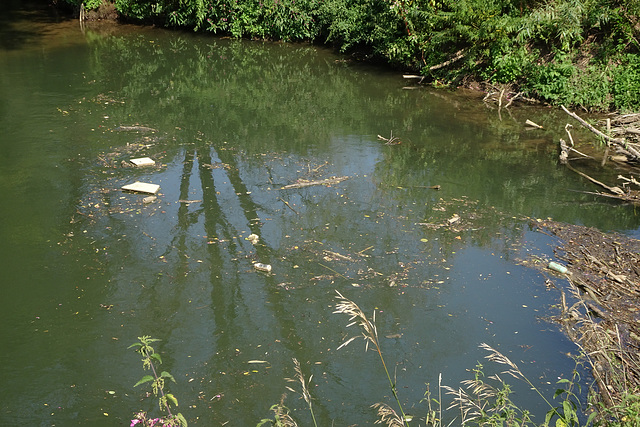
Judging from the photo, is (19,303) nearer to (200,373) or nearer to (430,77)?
(200,373)

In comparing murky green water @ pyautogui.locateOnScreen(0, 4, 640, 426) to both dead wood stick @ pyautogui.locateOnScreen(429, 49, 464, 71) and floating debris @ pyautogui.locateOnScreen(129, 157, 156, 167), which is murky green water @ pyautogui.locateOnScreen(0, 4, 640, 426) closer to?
floating debris @ pyautogui.locateOnScreen(129, 157, 156, 167)

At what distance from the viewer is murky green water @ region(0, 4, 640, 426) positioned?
18.0 ft

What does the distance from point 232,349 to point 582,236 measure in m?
5.07

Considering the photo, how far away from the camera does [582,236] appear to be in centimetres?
827

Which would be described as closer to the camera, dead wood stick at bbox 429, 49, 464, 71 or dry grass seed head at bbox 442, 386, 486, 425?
dry grass seed head at bbox 442, 386, 486, 425

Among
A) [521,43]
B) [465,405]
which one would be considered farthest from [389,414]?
[521,43]

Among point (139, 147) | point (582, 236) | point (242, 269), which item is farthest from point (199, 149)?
point (582, 236)

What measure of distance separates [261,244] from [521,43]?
9620 mm

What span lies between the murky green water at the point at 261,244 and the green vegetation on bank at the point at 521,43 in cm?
106

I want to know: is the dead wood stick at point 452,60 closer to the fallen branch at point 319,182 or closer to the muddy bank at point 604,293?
the fallen branch at point 319,182

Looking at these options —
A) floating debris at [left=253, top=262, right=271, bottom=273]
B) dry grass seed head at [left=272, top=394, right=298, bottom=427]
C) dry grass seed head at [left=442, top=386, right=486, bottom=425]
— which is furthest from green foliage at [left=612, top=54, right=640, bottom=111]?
dry grass seed head at [left=272, top=394, right=298, bottom=427]

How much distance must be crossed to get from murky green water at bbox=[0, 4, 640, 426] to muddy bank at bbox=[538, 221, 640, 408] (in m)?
0.32

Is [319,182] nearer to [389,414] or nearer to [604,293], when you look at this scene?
[604,293]

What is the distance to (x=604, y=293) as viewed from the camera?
6.86 metres
